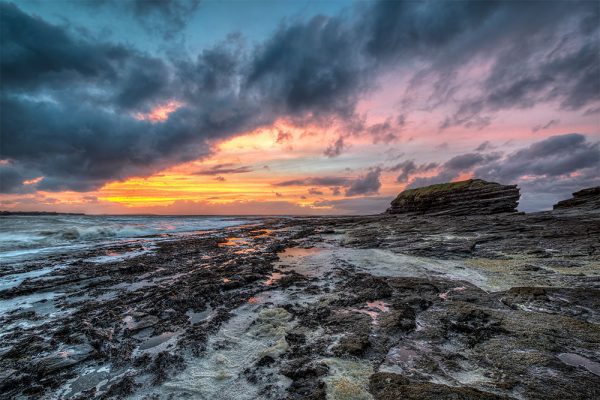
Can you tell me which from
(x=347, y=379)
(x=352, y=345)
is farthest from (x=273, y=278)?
(x=347, y=379)

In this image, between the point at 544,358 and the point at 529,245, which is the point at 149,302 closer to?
the point at 544,358

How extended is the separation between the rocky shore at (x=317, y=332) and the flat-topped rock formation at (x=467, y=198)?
2690 centimetres

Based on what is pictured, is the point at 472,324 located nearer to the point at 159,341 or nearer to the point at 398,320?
the point at 398,320

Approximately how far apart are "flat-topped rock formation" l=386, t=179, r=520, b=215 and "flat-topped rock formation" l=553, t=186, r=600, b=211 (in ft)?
15.0

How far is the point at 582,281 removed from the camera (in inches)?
323

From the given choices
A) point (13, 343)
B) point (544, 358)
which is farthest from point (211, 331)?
point (544, 358)

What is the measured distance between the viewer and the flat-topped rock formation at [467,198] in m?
35.1

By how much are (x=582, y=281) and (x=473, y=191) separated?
1418 inches

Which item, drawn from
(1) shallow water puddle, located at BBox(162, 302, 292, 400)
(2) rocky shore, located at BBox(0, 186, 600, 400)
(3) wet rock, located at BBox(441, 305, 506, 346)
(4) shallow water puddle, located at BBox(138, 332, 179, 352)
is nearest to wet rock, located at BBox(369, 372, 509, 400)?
(2) rocky shore, located at BBox(0, 186, 600, 400)

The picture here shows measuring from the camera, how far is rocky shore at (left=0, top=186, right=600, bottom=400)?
13.9 ft

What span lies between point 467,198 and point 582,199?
12.0 m

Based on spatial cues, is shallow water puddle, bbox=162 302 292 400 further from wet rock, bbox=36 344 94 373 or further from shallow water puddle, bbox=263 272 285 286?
shallow water puddle, bbox=263 272 285 286

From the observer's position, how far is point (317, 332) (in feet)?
19.5

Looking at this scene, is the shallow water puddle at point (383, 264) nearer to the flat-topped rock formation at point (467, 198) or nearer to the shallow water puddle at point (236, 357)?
the shallow water puddle at point (236, 357)
